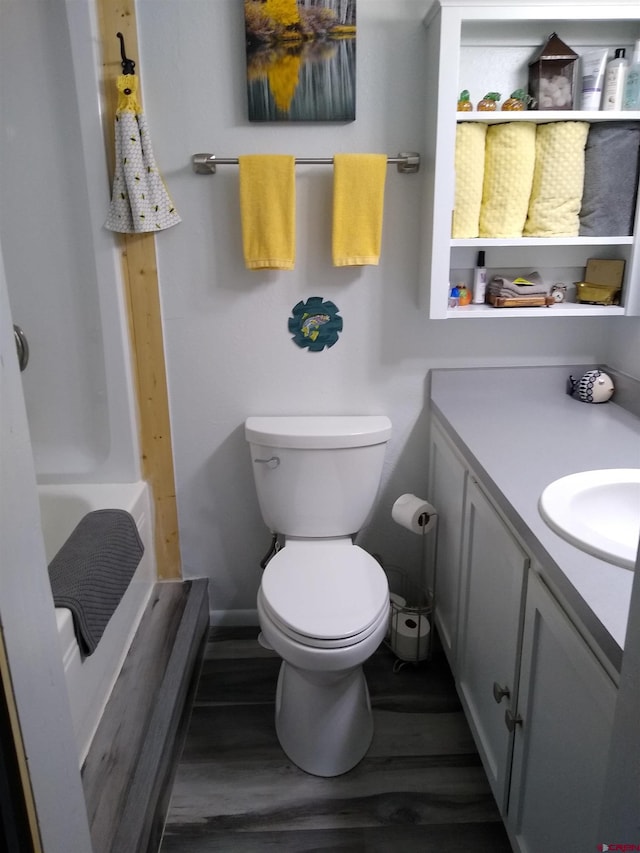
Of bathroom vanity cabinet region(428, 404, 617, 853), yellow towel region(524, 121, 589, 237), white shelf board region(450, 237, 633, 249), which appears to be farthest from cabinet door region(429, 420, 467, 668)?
yellow towel region(524, 121, 589, 237)

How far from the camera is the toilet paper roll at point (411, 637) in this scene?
2090 mm

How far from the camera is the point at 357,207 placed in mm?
1890

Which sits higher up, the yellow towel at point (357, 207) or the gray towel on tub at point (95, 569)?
the yellow towel at point (357, 207)

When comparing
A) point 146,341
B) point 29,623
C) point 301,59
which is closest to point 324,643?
point 29,623

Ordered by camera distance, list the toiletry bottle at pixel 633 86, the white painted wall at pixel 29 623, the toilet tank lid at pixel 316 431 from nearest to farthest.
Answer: the white painted wall at pixel 29 623
the toiletry bottle at pixel 633 86
the toilet tank lid at pixel 316 431

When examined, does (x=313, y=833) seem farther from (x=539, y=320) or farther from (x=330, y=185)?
(x=330, y=185)

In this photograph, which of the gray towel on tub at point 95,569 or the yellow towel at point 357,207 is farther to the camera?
the yellow towel at point 357,207

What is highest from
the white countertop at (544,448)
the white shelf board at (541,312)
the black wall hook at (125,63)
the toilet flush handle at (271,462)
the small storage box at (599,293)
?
the black wall hook at (125,63)

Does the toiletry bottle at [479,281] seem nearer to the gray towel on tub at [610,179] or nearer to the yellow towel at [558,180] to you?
the yellow towel at [558,180]

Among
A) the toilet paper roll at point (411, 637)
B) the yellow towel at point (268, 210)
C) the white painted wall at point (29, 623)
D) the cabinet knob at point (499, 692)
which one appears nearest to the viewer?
the white painted wall at point (29, 623)

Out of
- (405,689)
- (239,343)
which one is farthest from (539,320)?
(405,689)

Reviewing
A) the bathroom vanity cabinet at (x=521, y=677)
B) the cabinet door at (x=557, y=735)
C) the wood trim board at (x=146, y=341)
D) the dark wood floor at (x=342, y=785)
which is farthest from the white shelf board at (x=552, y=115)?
the dark wood floor at (x=342, y=785)

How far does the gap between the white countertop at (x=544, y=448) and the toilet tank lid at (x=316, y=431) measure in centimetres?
22

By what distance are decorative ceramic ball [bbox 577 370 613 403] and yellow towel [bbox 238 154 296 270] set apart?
1.00m
